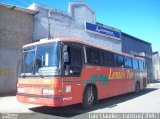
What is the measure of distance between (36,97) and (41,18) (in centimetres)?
1170

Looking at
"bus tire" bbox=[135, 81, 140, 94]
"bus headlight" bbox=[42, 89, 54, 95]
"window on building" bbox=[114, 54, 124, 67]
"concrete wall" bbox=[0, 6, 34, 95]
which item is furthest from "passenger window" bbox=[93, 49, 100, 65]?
"concrete wall" bbox=[0, 6, 34, 95]

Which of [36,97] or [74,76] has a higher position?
[74,76]

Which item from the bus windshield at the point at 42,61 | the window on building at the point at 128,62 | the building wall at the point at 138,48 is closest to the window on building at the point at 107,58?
the window on building at the point at 128,62

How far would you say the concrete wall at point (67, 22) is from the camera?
1823cm

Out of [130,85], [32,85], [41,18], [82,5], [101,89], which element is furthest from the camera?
[82,5]

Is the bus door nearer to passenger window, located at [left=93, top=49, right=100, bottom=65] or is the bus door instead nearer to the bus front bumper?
the bus front bumper

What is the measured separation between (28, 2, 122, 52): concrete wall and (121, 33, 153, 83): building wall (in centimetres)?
598

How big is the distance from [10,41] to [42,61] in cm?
898

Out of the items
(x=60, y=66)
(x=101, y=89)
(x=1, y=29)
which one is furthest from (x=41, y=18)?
(x=60, y=66)

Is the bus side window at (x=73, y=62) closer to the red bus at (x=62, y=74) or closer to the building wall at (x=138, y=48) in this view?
the red bus at (x=62, y=74)

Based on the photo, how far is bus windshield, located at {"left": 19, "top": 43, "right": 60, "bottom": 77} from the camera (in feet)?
25.5

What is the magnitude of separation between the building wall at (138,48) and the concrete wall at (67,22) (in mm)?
5976

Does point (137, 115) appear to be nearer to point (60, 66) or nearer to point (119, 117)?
point (119, 117)

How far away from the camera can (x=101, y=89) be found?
34.8 feet
